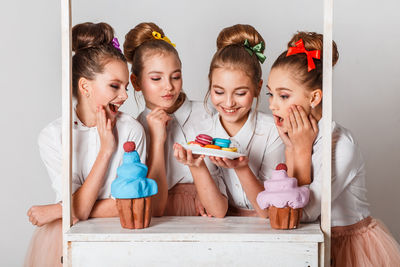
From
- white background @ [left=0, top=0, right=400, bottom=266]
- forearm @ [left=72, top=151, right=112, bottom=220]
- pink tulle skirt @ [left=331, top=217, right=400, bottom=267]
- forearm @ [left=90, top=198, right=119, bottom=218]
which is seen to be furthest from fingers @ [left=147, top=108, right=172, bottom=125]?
white background @ [left=0, top=0, right=400, bottom=266]

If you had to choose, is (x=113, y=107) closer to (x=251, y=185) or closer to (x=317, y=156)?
(x=251, y=185)

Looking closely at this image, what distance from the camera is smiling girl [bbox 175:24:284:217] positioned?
7.91ft

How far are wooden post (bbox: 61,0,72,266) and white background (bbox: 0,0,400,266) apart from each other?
107cm

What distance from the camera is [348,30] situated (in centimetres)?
340

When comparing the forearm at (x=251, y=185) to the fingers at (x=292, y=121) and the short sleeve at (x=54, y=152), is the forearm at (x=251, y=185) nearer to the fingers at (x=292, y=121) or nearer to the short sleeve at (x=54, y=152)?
the fingers at (x=292, y=121)

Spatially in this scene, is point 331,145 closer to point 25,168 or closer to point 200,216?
point 200,216

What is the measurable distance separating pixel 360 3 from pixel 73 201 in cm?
191

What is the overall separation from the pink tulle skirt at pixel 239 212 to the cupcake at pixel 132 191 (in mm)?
444

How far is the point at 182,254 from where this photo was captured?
2123mm

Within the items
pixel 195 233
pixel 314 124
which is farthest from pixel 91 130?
pixel 314 124

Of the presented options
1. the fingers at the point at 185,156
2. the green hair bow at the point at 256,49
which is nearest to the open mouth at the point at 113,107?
the fingers at the point at 185,156

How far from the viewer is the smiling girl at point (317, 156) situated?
2268mm

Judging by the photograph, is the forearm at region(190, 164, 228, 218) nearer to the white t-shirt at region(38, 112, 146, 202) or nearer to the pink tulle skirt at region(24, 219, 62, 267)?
the white t-shirt at region(38, 112, 146, 202)

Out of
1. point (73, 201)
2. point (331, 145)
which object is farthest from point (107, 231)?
point (331, 145)
